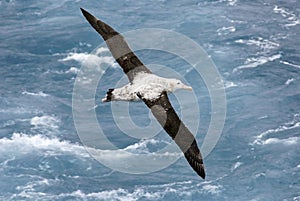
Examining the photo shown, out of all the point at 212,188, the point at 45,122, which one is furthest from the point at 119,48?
the point at 45,122

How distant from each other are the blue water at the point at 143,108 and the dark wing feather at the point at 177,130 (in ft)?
261

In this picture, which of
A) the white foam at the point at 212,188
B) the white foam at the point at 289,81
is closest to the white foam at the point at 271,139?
the white foam at the point at 212,188

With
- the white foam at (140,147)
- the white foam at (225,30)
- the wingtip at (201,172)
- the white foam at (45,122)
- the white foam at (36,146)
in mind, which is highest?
the wingtip at (201,172)

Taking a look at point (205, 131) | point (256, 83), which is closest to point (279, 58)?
point (256, 83)

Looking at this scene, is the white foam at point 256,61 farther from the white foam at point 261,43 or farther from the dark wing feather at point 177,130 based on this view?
the dark wing feather at point 177,130

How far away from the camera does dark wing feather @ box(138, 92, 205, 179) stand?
57594 millimetres

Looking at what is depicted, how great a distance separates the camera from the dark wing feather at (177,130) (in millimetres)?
57594

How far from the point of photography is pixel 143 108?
513ft

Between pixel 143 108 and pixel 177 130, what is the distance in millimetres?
98243

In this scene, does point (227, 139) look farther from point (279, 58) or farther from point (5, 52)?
point (5, 52)

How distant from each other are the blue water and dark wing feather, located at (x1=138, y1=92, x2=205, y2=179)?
79519 mm

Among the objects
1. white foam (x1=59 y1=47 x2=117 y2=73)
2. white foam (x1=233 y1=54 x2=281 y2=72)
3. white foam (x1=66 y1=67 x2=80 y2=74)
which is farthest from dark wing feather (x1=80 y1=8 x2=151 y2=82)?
white foam (x1=66 y1=67 x2=80 y2=74)

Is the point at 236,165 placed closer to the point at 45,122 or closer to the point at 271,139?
the point at 271,139

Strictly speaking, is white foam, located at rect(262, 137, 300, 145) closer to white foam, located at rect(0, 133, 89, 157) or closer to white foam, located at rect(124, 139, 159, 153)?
white foam, located at rect(124, 139, 159, 153)
